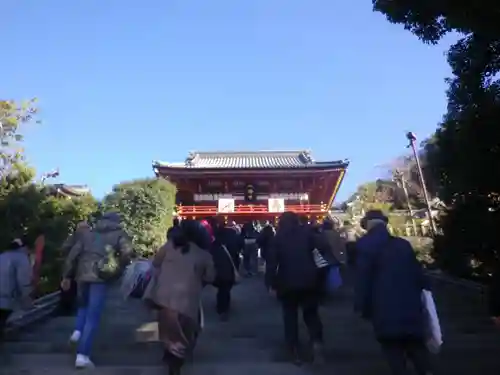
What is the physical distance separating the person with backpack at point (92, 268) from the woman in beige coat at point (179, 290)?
3.00 ft

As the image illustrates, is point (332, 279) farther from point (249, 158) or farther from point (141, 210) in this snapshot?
point (249, 158)

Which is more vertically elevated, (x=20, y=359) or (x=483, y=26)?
(x=483, y=26)

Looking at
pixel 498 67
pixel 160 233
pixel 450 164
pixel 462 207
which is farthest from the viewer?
pixel 160 233

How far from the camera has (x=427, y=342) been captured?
145 inches

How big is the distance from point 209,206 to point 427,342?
2243 cm

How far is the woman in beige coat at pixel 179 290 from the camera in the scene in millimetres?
3996

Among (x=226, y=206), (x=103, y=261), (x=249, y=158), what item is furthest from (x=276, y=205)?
(x=103, y=261)

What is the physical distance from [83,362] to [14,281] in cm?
99

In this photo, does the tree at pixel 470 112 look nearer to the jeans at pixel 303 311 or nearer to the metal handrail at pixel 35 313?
the jeans at pixel 303 311

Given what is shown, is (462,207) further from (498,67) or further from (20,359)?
(20,359)

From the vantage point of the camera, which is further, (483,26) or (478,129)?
(478,129)

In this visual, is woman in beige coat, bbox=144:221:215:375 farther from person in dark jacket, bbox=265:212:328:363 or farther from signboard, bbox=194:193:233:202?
signboard, bbox=194:193:233:202

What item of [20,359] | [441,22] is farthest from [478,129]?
[20,359]

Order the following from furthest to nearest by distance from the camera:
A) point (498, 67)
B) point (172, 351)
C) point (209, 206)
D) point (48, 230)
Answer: point (209, 206)
point (48, 230)
point (498, 67)
point (172, 351)
